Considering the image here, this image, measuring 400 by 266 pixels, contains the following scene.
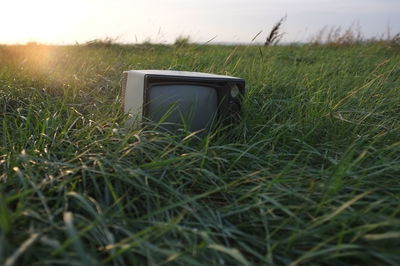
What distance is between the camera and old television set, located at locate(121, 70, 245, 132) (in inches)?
67.1

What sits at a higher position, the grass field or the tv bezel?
the tv bezel

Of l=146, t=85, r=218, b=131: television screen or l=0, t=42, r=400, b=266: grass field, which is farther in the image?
l=146, t=85, r=218, b=131: television screen

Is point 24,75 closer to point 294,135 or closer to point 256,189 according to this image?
point 294,135

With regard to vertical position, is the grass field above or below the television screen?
below

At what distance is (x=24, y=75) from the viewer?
3.02 meters

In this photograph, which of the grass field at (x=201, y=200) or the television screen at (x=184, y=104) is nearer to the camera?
the grass field at (x=201, y=200)

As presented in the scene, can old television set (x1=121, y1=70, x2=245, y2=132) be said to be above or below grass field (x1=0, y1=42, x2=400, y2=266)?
above

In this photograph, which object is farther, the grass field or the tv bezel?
the tv bezel

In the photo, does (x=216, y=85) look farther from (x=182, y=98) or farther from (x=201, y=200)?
(x=201, y=200)

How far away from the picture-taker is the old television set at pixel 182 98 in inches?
67.1

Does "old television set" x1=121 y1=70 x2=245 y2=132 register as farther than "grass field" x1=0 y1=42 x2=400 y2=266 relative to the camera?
Yes

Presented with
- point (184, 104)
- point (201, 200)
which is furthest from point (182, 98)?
point (201, 200)

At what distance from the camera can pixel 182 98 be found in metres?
1.76

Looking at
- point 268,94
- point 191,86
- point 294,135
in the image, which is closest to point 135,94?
point 191,86
